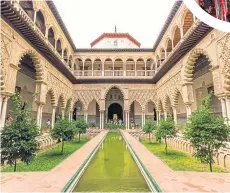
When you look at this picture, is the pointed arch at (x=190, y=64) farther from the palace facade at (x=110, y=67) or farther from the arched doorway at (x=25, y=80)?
the arched doorway at (x=25, y=80)

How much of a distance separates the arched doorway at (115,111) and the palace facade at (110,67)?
0.48ft

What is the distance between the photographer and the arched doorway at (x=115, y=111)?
954 inches

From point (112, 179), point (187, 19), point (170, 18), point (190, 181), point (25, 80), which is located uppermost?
point (170, 18)

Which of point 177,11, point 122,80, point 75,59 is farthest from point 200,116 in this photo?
point 75,59

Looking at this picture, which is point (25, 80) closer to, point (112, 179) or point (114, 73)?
point (114, 73)

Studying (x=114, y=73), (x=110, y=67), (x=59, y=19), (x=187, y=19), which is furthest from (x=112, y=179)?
(x=110, y=67)

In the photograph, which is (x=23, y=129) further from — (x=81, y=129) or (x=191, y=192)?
(x=81, y=129)

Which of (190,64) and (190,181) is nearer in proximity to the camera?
(190,181)

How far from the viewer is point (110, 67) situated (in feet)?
75.2

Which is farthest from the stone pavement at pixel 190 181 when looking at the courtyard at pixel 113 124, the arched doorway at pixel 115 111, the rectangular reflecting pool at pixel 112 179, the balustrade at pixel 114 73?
the arched doorway at pixel 115 111

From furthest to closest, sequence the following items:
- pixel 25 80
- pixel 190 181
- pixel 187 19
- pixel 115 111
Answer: pixel 115 111
pixel 25 80
pixel 187 19
pixel 190 181

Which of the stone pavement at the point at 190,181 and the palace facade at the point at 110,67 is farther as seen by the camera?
the palace facade at the point at 110,67

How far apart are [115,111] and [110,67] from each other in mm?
6462

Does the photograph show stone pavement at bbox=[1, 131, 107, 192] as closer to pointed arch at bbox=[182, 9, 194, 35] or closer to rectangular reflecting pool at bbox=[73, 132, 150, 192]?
rectangular reflecting pool at bbox=[73, 132, 150, 192]
